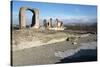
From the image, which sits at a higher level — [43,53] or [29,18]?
[29,18]

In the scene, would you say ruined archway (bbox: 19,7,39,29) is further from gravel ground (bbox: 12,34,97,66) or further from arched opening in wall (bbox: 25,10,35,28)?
gravel ground (bbox: 12,34,97,66)

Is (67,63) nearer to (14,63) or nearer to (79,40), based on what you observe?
(79,40)

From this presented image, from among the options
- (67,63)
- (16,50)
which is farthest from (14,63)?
(67,63)

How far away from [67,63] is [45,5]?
81 centimetres

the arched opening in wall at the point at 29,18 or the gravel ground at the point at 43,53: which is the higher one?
the arched opening in wall at the point at 29,18

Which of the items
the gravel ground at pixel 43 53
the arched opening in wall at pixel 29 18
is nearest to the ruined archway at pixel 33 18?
the arched opening in wall at pixel 29 18

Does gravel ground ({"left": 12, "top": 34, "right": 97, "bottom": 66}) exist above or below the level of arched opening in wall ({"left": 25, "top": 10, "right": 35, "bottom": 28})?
below

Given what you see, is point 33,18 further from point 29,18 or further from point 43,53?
point 43,53

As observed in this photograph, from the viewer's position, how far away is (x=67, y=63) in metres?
2.61

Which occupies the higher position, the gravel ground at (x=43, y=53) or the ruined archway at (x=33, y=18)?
the ruined archway at (x=33, y=18)

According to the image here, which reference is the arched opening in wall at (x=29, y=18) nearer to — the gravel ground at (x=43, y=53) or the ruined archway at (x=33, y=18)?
the ruined archway at (x=33, y=18)

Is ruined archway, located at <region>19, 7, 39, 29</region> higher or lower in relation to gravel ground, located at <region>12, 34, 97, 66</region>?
higher

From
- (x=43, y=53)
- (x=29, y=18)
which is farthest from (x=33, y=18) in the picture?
(x=43, y=53)

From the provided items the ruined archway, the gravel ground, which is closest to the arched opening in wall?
the ruined archway
